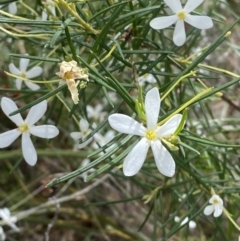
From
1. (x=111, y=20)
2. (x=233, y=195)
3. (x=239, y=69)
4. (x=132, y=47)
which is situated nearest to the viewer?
(x=111, y=20)

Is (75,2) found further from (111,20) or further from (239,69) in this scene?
(239,69)

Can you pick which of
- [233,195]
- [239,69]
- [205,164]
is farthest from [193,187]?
[239,69]

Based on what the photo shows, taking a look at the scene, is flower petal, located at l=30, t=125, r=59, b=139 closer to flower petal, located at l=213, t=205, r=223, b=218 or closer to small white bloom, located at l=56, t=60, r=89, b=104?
small white bloom, located at l=56, t=60, r=89, b=104

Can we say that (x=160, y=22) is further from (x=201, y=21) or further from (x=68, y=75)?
(x=68, y=75)

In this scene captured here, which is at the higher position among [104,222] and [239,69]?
[239,69]

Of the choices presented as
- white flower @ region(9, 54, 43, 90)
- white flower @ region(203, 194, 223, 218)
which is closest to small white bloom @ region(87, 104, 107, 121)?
white flower @ region(9, 54, 43, 90)

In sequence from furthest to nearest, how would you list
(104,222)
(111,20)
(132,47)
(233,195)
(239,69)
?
(239,69)
(104,222)
(233,195)
(132,47)
(111,20)

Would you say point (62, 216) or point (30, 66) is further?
point (62, 216)

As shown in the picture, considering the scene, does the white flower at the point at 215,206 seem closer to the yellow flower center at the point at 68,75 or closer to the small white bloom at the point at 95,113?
the yellow flower center at the point at 68,75
